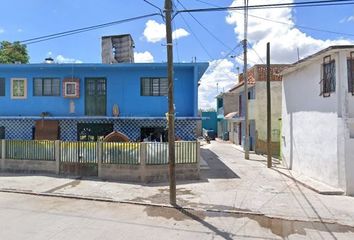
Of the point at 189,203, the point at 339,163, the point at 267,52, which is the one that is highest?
the point at 267,52

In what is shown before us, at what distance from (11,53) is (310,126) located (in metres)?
33.7

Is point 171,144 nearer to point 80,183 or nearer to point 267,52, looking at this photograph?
point 80,183

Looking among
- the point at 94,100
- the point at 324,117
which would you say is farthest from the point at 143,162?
the point at 324,117

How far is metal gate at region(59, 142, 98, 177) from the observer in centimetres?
1573

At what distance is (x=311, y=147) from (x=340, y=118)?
9.78 feet

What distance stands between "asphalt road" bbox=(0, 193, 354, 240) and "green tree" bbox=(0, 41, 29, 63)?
30.7 metres

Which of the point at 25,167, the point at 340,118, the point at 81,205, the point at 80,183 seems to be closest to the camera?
the point at 81,205

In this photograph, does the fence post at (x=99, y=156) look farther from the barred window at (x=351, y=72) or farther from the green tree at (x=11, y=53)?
the green tree at (x=11, y=53)

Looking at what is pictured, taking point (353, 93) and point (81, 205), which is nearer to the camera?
point (81, 205)

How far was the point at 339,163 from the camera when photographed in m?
12.8

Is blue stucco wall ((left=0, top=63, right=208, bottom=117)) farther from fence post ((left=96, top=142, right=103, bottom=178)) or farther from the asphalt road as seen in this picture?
the asphalt road

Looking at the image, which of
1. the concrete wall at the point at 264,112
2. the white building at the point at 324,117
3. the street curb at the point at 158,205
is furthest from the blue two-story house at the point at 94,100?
the concrete wall at the point at 264,112

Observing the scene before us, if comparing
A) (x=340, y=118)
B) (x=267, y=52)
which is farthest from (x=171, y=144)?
(x=267, y=52)

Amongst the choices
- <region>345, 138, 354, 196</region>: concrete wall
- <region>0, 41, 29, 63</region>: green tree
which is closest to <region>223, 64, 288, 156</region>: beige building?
<region>345, 138, 354, 196</region>: concrete wall
